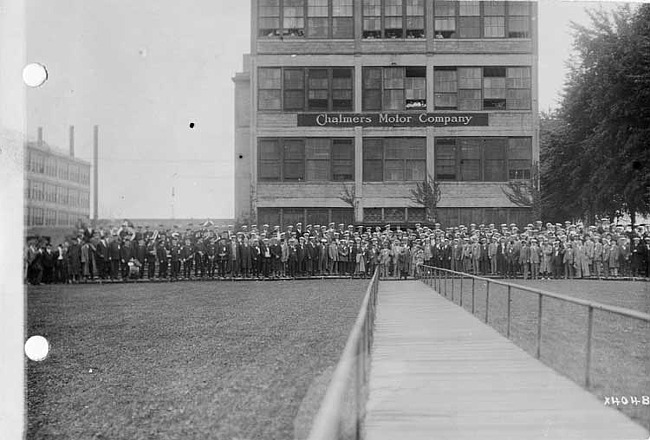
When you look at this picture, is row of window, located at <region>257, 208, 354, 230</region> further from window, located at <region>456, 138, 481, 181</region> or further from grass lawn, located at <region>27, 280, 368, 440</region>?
grass lawn, located at <region>27, 280, 368, 440</region>

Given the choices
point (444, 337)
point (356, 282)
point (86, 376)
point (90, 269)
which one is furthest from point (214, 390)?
point (356, 282)

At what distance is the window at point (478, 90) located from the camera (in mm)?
19953

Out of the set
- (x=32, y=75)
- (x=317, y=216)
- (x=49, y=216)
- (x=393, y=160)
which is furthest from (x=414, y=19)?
(x=32, y=75)

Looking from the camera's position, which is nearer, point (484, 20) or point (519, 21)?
point (519, 21)

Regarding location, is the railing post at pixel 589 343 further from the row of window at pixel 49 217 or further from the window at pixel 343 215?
the window at pixel 343 215

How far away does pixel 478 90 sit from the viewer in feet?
72.9

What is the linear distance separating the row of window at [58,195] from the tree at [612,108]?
7.95m

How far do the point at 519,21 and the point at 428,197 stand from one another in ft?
16.1

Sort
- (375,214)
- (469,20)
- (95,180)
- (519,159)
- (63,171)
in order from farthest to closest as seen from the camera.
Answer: (519,159) < (469,20) < (375,214) < (95,180) < (63,171)

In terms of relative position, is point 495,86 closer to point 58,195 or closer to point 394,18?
point 394,18

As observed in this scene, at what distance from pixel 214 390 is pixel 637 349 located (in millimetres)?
3772

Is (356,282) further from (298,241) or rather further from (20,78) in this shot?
(20,78)

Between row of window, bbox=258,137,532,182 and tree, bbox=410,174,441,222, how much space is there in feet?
2.05

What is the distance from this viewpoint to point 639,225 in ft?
48.0
